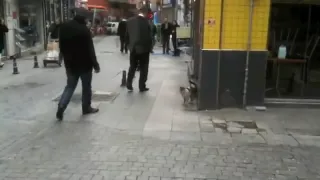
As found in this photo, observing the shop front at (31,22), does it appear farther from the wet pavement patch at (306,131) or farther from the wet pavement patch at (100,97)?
the wet pavement patch at (306,131)

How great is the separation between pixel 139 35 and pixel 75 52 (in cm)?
285

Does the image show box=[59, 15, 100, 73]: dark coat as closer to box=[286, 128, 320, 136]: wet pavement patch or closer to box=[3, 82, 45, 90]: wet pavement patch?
box=[286, 128, 320, 136]: wet pavement patch

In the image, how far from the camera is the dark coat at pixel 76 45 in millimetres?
7188

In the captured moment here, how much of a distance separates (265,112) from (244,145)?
2107mm

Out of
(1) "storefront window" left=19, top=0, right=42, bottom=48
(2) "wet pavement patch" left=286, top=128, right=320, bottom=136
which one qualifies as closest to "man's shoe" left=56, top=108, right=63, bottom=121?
(2) "wet pavement patch" left=286, top=128, right=320, bottom=136

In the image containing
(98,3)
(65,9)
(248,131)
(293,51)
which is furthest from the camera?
(98,3)

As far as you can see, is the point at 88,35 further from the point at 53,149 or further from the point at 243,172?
the point at 243,172

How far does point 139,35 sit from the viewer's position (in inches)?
386

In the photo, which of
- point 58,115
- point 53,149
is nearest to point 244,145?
point 53,149

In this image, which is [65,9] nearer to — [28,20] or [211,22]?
[28,20]

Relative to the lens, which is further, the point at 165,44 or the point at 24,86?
the point at 165,44

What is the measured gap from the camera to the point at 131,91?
9922 mm

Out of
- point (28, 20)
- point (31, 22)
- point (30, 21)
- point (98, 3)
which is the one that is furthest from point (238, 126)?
point (98, 3)

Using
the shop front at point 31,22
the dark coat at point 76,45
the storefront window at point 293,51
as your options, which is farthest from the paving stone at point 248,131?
the shop front at point 31,22
